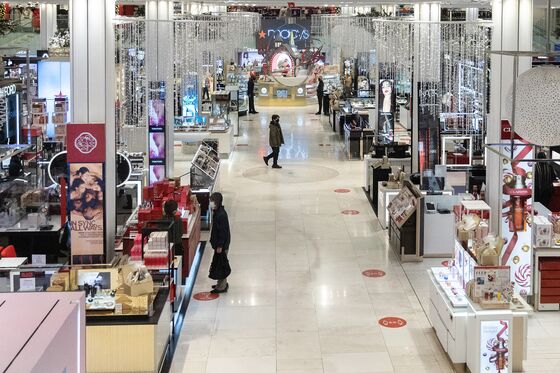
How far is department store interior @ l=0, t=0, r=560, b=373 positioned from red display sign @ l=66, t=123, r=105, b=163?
2 cm

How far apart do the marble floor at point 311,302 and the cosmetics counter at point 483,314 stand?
32 centimetres

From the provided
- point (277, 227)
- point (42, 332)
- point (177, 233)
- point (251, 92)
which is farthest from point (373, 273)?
point (251, 92)

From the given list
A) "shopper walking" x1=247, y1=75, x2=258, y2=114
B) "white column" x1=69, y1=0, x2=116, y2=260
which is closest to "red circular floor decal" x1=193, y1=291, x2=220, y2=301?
"white column" x1=69, y1=0, x2=116, y2=260

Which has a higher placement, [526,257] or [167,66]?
[167,66]

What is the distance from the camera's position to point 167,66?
13742mm

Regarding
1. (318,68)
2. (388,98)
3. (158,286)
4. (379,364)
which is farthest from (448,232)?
(318,68)

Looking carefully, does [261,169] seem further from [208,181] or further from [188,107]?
[208,181]

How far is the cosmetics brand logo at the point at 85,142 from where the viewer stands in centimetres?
847

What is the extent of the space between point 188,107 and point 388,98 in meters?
5.73

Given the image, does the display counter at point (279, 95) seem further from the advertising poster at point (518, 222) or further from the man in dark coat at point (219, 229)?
the advertising poster at point (518, 222)

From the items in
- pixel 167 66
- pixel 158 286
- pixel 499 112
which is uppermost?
pixel 167 66

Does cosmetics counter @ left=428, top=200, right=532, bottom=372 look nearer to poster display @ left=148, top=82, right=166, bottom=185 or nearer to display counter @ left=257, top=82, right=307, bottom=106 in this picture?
poster display @ left=148, top=82, right=166, bottom=185

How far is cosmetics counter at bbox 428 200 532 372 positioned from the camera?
7.06 metres

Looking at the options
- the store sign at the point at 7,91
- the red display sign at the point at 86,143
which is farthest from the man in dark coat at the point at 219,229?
the store sign at the point at 7,91
